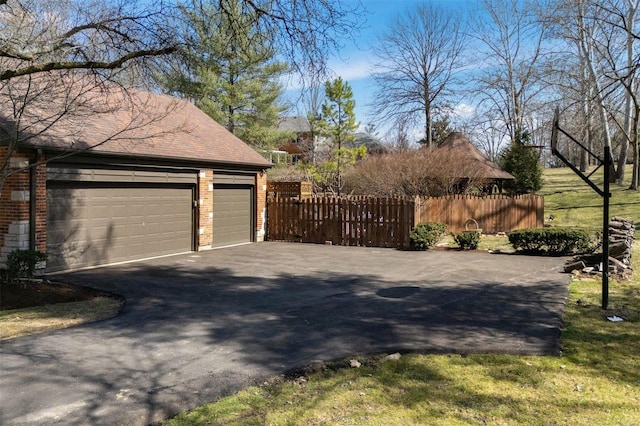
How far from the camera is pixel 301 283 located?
10.0 meters

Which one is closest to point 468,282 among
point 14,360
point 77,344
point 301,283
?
point 301,283

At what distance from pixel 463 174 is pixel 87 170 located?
16083mm

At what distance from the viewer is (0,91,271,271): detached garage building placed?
10.2 metres

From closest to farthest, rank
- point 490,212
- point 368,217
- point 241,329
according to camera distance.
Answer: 1. point 241,329
2. point 368,217
3. point 490,212

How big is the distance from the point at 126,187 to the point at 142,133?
1540mm

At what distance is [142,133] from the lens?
43.5 feet

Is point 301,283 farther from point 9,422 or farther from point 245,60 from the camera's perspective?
point 9,422

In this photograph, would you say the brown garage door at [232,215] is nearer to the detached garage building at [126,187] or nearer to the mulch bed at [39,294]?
the detached garage building at [126,187]

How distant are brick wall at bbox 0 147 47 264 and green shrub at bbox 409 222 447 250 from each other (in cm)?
991

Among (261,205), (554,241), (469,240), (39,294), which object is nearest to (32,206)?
(39,294)

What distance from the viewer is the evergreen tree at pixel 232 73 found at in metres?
8.02

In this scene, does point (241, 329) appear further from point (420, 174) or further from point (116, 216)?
point (420, 174)

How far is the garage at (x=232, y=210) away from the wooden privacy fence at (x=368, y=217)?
1003 millimetres

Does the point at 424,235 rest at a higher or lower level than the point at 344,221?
lower
